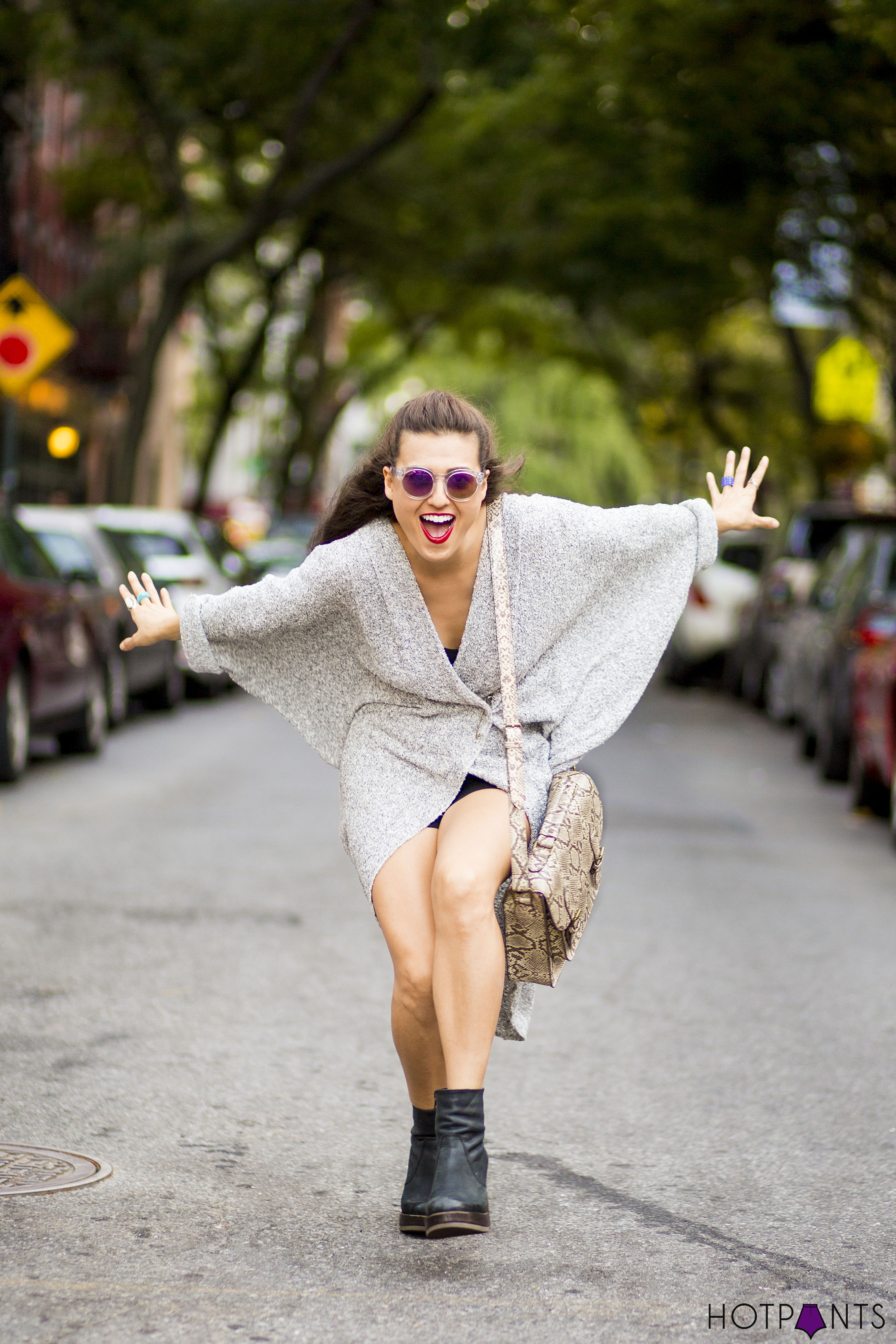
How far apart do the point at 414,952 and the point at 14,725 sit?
7976mm

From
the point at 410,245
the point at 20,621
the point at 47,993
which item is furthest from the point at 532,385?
the point at 47,993

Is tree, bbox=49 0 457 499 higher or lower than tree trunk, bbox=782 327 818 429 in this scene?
higher

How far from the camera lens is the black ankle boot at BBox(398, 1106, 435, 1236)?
401cm

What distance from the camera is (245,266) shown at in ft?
118

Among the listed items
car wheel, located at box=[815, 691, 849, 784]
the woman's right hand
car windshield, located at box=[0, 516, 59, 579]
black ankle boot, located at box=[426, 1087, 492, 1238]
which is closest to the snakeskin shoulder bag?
black ankle boot, located at box=[426, 1087, 492, 1238]

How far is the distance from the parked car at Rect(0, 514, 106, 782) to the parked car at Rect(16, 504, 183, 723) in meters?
0.31

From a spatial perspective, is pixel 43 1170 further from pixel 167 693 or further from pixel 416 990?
pixel 167 693

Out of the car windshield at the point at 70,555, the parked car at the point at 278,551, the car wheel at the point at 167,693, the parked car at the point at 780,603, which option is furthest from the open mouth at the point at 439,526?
the parked car at the point at 278,551

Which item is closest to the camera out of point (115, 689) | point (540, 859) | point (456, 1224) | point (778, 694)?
point (456, 1224)

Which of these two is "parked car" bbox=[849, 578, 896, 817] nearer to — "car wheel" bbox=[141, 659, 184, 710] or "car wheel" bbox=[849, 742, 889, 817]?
"car wheel" bbox=[849, 742, 889, 817]

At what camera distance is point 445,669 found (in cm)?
406

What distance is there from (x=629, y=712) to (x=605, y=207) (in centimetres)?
2163

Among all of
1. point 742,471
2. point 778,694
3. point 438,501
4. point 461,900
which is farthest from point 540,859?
point 778,694

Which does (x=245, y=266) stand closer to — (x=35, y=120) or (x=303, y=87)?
(x=303, y=87)
